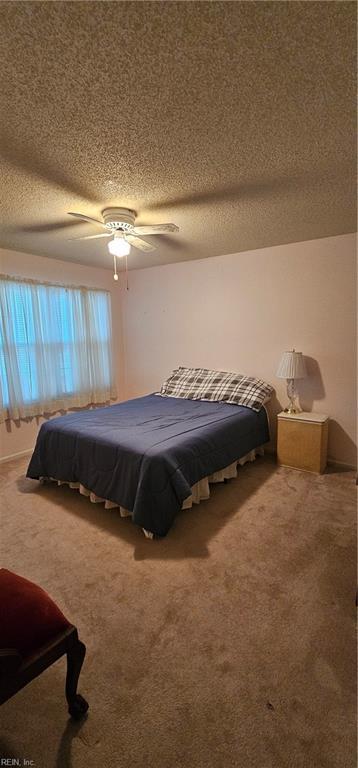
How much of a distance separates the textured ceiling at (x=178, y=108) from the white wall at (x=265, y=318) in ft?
2.81

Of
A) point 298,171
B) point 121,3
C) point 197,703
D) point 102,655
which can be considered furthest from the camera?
point 298,171

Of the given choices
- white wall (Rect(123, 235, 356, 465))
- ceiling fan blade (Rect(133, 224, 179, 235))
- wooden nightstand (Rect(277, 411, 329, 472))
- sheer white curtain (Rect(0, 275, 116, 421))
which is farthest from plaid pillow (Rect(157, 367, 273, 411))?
ceiling fan blade (Rect(133, 224, 179, 235))

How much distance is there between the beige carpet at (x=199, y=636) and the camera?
3.59ft

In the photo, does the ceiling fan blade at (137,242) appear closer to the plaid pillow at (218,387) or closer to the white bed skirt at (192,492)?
the plaid pillow at (218,387)

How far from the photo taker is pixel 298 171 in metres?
1.81

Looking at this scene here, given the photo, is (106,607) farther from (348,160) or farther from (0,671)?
(348,160)

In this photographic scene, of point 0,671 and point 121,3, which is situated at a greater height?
point 121,3

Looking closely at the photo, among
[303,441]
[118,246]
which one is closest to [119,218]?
[118,246]

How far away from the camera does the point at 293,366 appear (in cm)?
311

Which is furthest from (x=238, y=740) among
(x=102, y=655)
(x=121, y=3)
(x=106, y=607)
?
(x=121, y=3)

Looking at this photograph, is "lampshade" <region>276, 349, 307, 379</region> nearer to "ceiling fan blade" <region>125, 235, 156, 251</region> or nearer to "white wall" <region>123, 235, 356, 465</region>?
"white wall" <region>123, 235, 356, 465</region>

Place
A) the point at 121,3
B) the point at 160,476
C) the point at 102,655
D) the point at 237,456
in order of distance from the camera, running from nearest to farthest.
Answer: the point at 121,3 < the point at 102,655 < the point at 160,476 < the point at 237,456

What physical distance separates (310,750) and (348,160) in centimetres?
255

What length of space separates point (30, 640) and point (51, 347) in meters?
3.21
